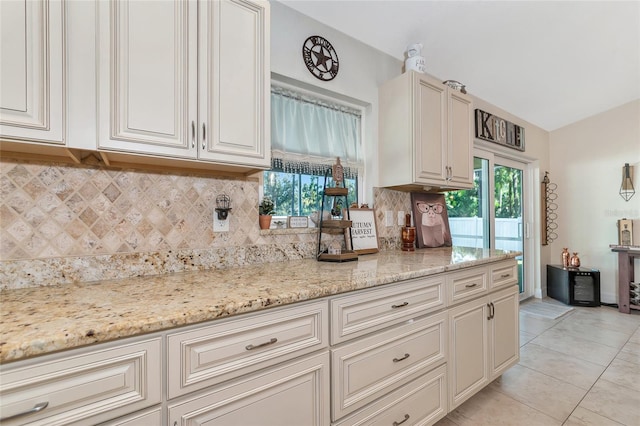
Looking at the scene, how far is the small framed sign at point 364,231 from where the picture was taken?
2178 millimetres

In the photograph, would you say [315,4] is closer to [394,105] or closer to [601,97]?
[394,105]

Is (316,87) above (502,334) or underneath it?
above

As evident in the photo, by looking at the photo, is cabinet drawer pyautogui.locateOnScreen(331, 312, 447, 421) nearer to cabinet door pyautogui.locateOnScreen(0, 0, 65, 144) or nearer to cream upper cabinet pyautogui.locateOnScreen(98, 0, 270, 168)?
cream upper cabinet pyautogui.locateOnScreen(98, 0, 270, 168)

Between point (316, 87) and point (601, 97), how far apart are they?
405 centimetres

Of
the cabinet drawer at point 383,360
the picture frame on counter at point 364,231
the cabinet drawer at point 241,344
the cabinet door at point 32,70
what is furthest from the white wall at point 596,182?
the cabinet door at point 32,70

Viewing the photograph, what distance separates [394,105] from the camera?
2.33 meters

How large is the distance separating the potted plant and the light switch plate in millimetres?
203

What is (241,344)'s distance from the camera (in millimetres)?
995

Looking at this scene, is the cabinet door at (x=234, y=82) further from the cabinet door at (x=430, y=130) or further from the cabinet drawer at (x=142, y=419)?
the cabinet door at (x=430, y=130)

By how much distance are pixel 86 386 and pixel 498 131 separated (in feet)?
13.5

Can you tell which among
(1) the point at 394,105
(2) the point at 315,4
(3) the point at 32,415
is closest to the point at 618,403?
(1) the point at 394,105

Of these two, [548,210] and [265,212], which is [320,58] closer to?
[265,212]

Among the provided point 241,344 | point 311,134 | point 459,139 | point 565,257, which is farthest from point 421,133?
point 565,257

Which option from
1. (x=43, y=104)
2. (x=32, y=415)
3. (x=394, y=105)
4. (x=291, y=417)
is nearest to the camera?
(x=32, y=415)
